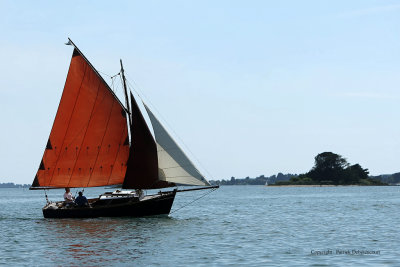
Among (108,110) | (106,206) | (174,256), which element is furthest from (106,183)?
(174,256)

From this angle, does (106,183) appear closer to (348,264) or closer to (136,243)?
(136,243)

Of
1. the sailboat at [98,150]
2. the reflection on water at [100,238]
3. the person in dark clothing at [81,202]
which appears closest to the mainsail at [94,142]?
the sailboat at [98,150]

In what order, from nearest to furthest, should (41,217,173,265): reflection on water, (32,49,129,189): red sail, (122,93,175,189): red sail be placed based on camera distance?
1. (41,217,173,265): reflection on water
2. (122,93,175,189): red sail
3. (32,49,129,189): red sail

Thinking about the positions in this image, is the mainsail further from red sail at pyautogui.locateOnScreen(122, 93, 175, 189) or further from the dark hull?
the dark hull

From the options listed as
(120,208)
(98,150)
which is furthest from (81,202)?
(98,150)

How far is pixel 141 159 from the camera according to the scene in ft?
167

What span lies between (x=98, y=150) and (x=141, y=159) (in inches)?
159

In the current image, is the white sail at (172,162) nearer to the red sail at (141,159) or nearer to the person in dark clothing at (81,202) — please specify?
the red sail at (141,159)

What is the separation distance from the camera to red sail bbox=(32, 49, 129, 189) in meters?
51.9

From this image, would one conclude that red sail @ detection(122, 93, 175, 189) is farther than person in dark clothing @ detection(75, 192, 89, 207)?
No

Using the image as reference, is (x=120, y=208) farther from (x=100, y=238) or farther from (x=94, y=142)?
(x=100, y=238)

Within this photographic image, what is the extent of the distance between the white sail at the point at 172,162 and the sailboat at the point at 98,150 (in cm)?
85

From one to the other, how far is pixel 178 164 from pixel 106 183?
7.43 meters

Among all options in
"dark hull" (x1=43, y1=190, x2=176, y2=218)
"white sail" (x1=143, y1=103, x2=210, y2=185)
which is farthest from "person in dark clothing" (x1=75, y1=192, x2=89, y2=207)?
"white sail" (x1=143, y1=103, x2=210, y2=185)
